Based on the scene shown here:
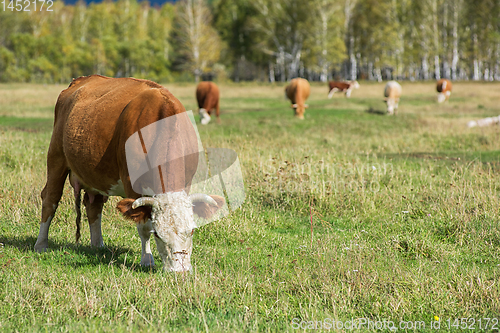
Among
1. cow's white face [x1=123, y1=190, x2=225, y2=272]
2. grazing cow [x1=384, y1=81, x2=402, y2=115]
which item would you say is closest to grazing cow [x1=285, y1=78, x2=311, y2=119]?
grazing cow [x1=384, y1=81, x2=402, y2=115]

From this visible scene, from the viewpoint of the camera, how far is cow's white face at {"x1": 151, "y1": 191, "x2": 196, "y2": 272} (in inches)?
142

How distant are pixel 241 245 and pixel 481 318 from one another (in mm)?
2730

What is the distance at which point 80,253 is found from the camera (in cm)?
483

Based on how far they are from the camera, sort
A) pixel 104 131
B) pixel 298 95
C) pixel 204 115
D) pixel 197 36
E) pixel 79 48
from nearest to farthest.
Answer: pixel 104 131, pixel 204 115, pixel 298 95, pixel 197 36, pixel 79 48

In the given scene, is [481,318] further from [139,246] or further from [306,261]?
[139,246]

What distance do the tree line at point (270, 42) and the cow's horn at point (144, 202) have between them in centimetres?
5047

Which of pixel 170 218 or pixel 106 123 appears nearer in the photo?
pixel 170 218

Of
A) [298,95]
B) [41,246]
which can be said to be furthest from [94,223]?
[298,95]

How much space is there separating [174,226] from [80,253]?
5.97 ft

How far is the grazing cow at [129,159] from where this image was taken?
3686 mm

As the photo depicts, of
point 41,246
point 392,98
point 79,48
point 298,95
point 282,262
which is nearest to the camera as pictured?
point 282,262

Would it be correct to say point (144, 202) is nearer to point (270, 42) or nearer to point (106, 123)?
point (106, 123)

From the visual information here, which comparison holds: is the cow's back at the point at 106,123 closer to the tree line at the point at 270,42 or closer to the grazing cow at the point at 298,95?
the grazing cow at the point at 298,95

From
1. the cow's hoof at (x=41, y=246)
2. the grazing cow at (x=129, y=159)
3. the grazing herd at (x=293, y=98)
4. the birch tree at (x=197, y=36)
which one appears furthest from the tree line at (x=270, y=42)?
the cow's hoof at (x=41, y=246)
